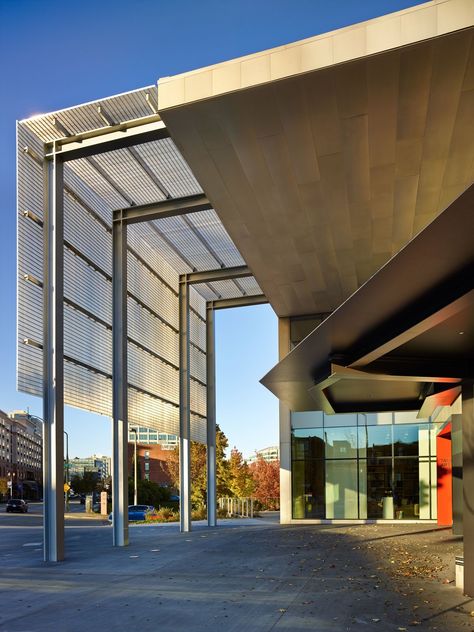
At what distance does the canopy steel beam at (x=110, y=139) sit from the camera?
1872cm

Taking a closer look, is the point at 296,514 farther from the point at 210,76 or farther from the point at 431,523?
the point at 210,76

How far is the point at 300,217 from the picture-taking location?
1814 centimetres

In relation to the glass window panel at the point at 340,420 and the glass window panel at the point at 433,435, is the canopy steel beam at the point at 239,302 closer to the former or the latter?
the glass window panel at the point at 340,420

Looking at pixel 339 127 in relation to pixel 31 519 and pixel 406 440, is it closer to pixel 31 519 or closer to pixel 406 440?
pixel 406 440

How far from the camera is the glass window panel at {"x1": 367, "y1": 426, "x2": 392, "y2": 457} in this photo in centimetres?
3109

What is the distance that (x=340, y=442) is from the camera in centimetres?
3164

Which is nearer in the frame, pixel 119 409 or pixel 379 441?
pixel 119 409

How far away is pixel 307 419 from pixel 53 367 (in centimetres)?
1652

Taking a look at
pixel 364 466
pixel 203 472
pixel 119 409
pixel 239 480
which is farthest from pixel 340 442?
pixel 203 472

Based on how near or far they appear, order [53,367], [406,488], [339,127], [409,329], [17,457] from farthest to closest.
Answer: [17,457], [406,488], [53,367], [339,127], [409,329]

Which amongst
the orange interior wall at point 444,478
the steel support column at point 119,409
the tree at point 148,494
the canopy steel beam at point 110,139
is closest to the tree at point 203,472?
the tree at point 148,494

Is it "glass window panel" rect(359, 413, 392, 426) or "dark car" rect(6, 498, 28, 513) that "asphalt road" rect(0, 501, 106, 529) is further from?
"glass window panel" rect(359, 413, 392, 426)

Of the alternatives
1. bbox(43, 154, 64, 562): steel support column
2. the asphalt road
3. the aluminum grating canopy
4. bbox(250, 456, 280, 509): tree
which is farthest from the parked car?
bbox(43, 154, 64, 562): steel support column

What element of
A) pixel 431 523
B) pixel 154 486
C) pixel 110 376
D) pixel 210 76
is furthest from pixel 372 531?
pixel 154 486
